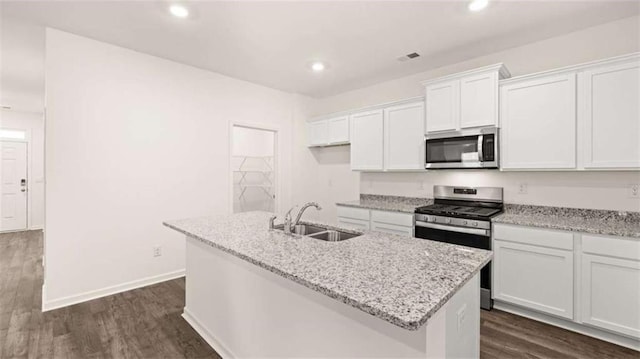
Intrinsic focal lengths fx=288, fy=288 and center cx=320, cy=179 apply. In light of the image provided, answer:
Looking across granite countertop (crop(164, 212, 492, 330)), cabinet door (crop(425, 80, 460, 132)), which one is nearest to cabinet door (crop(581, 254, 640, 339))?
granite countertop (crop(164, 212, 492, 330))

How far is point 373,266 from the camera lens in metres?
1.33

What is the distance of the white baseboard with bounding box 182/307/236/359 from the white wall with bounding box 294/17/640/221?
2826mm

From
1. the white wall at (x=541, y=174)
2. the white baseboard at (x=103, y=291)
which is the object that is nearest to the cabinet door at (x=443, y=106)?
the white wall at (x=541, y=174)

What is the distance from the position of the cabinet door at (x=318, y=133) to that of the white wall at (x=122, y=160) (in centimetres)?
137

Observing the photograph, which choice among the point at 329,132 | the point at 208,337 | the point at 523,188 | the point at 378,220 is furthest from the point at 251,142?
the point at 523,188

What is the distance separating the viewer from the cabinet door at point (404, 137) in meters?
3.48

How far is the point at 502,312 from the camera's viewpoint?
266cm

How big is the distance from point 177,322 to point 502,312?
291cm

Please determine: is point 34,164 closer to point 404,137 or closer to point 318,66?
point 318,66

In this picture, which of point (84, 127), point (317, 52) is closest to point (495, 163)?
point (317, 52)

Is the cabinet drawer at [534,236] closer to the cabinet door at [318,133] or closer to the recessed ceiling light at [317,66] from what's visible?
the recessed ceiling light at [317,66]

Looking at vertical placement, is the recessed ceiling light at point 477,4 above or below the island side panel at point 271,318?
above

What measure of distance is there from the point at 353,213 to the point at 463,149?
1.54 m

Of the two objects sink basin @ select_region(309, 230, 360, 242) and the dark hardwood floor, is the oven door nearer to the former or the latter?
the dark hardwood floor
